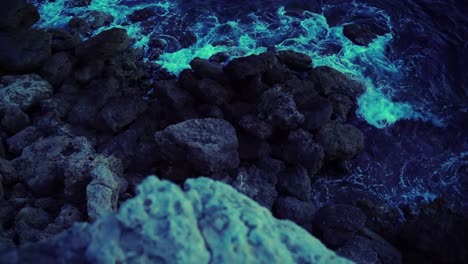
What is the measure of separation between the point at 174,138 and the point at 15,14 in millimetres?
7732

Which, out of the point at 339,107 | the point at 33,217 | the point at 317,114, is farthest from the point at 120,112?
the point at 339,107

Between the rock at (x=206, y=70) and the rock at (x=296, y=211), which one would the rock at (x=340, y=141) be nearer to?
the rock at (x=296, y=211)

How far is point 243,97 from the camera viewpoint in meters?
13.5

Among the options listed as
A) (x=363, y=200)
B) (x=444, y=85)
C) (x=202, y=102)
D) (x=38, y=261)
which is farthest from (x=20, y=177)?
(x=444, y=85)

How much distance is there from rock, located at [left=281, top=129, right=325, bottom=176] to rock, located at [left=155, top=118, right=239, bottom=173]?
1.70 metres

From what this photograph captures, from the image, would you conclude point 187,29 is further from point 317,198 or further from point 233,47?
point 317,198

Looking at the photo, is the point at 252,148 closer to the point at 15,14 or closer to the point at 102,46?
the point at 102,46

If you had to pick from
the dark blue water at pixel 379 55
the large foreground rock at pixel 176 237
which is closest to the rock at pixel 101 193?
the large foreground rock at pixel 176 237

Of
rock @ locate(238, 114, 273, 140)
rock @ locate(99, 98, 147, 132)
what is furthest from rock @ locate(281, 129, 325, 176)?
rock @ locate(99, 98, 147, 132)

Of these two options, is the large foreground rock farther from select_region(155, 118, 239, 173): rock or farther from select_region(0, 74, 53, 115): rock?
select_region(0, 74, 53, 115): rock

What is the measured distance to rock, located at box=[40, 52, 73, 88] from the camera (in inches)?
545

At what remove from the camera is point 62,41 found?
1466 cm

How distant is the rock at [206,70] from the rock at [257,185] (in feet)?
11.2

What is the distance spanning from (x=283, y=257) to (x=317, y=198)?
26.8 feet
